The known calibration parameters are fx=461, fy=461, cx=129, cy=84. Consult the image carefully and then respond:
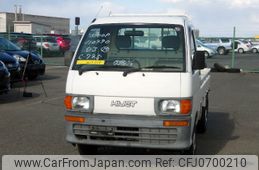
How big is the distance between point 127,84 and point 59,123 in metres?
3.53

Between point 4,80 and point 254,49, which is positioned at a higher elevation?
point 254,49

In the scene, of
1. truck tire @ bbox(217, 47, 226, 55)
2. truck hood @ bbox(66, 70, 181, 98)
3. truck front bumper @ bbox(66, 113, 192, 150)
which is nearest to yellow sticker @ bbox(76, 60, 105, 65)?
truck hood @ bbox(66, 70, 181, 98)

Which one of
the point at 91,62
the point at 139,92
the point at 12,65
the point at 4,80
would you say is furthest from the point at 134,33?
the point at 12,65

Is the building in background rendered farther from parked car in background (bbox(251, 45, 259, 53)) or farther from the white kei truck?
the white kei truck

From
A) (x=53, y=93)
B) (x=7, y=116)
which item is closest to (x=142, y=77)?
(x=7, y=116)

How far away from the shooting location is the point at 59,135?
7.94m

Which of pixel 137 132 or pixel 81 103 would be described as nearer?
pixel 137 132

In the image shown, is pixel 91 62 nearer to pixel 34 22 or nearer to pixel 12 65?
pixel 12 65

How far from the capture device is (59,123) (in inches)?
354

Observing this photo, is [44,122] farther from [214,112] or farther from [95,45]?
[214,112]

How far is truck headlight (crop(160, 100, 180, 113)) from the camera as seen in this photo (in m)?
5.73

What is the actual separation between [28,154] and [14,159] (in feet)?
1.09

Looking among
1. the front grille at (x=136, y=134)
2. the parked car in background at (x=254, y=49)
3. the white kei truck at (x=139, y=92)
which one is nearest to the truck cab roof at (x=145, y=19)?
the white kei truck at (x=139, y=92)

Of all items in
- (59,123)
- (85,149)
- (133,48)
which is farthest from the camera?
(59,123)
